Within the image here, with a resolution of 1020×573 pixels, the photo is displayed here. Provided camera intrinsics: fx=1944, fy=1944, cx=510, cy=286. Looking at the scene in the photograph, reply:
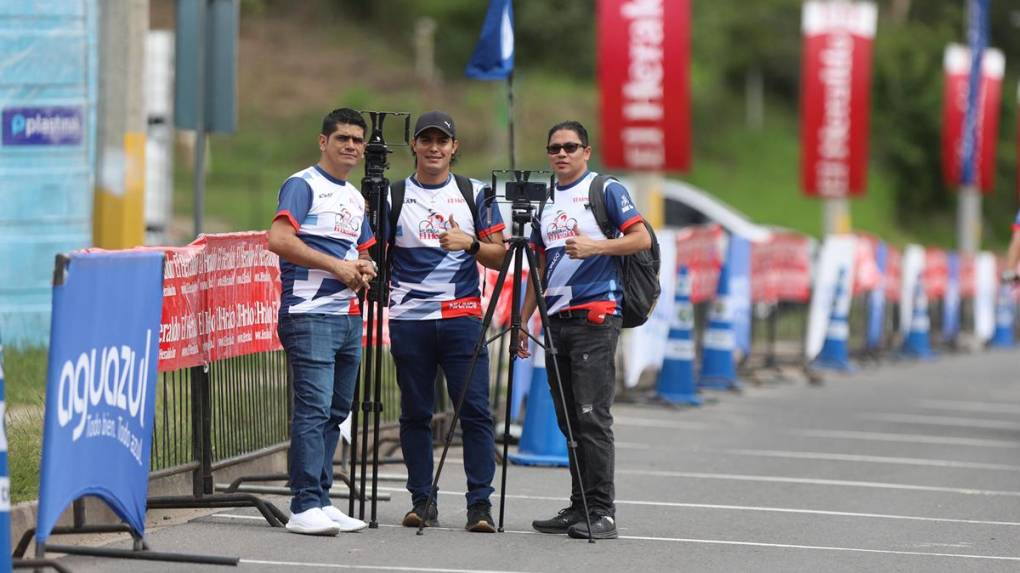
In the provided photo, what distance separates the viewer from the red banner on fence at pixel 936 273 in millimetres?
29734

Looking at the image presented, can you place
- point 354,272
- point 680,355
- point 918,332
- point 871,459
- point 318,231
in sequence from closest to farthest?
1. point 354,272
2. point 318,231
3. point 871,459
4. point 680,355
5. point 918,332

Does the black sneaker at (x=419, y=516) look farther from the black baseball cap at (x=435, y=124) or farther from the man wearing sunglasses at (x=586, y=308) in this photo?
the black baseball cap at (x=435, y=124)

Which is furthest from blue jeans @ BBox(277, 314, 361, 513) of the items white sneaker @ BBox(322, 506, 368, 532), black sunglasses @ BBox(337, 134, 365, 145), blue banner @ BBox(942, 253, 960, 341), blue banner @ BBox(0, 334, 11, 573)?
blue banner @ BBox(942, 253, 960, 341)

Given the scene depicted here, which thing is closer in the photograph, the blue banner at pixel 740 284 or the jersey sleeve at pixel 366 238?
the jersey sleeve at pixel 366 238

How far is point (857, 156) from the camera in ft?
94.9

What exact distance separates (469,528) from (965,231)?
3641cm

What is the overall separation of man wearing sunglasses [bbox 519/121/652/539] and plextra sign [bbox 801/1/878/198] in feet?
63.7

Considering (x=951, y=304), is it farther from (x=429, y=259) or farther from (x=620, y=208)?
(x=429, y=259)

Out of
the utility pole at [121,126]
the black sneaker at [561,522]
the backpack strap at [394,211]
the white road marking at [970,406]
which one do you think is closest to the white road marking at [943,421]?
the white road marking at [970,406]

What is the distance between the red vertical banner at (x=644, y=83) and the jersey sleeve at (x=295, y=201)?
1222 centimetres

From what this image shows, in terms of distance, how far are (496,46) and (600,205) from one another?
13.4 feet

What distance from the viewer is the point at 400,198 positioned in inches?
372

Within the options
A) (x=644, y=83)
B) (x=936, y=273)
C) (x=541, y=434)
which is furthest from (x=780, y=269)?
(x=541, y=434)

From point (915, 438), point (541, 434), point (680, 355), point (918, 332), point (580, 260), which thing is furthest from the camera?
point (918, 332)
